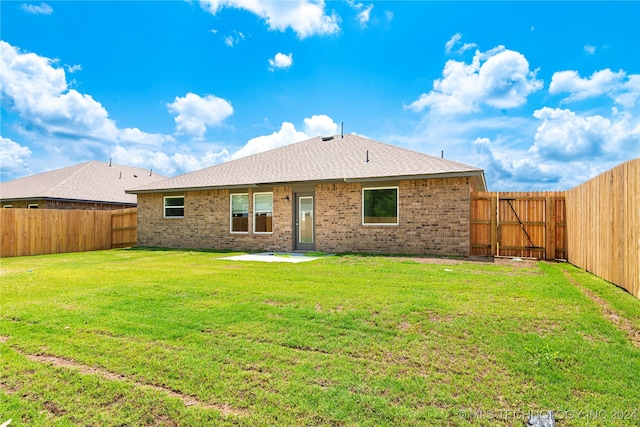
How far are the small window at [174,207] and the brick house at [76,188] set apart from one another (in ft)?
25.2

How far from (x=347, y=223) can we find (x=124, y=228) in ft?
42.9

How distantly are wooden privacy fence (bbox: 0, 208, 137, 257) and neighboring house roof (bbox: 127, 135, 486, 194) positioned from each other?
→ 2.45m

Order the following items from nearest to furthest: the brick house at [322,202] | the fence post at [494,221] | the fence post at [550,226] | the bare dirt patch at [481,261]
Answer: the bare dirt patch at [481,261] < the fence post at [550,226] < the fence post at [494,221] < the brick house at [322,202]

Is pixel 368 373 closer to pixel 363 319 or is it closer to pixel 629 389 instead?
pixel 363 319

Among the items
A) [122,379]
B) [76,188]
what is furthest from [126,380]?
[76,188]

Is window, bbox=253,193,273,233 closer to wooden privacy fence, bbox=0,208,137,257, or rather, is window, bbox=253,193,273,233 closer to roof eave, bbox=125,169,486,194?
roof eave, bbox=125,169,486,194

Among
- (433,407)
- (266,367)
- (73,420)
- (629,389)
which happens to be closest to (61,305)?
(73,420)

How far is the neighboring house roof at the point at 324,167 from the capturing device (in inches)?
518

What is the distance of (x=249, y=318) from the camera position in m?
4.93

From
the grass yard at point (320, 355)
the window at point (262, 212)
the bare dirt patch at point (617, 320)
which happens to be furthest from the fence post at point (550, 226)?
the window at point (262, 212)

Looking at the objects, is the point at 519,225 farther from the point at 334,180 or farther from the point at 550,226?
the point at 334,180

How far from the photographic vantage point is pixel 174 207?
17.8m

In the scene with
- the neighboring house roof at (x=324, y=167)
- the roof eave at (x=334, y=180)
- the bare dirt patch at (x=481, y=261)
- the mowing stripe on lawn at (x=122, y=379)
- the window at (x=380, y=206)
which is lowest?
the mowing stripe on lawn at (x=122, y=379)

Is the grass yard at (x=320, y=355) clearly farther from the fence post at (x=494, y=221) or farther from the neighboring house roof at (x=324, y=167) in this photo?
the neighboring house roof at (x=324, y=167)
